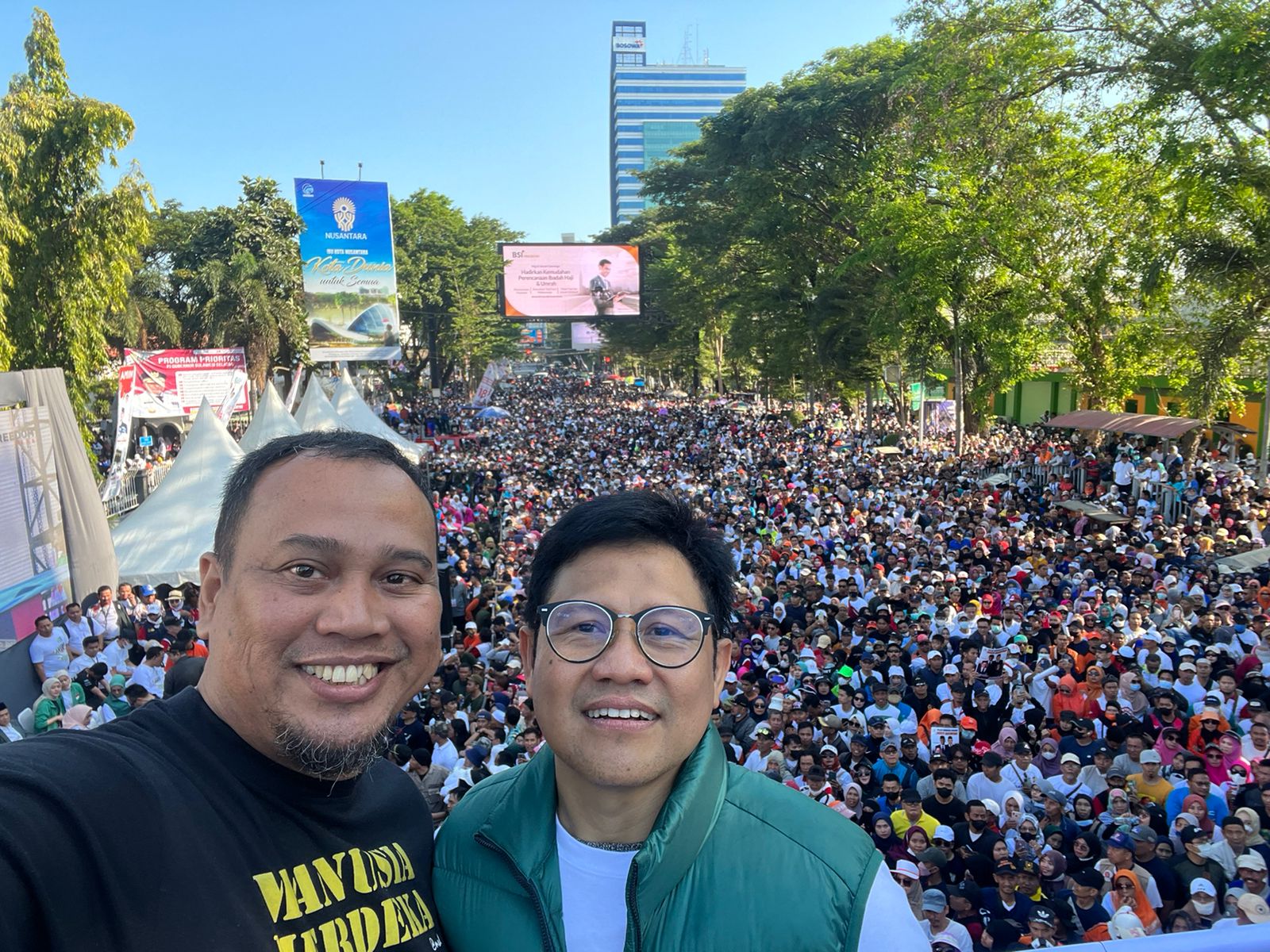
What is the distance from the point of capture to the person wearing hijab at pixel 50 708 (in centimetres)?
635

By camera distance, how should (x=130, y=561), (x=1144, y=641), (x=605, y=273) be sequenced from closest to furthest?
(x=1144, y=641) → (x=130, y=561) → (x=605, y=273)

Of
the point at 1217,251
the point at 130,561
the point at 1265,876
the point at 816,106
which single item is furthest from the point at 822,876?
the point at 816,106

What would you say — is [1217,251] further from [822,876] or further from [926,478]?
[822,876]

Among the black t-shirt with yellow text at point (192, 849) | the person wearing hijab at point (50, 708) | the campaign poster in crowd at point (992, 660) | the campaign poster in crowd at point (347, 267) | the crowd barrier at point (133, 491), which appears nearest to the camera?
the black t-shirt with yellow text at point (192, 849)

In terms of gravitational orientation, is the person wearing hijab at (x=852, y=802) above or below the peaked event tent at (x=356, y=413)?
below

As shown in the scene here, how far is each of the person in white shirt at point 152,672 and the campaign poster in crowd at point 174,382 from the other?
1238 centimetres

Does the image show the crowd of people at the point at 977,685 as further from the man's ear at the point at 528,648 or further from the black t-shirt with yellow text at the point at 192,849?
the black t-shirt with yellow text at the point at 192,849

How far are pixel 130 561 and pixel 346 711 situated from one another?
11012 mm

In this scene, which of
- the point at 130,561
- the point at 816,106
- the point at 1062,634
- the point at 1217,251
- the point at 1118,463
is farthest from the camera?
the point at 816,106

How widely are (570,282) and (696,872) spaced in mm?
35805

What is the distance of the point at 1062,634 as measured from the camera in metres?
8.28

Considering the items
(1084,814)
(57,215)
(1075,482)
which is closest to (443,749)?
(1084,814)

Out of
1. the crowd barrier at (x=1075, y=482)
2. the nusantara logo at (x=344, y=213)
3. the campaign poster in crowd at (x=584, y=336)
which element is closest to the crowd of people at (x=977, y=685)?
the crowd barrier at (x=1075, y=482)

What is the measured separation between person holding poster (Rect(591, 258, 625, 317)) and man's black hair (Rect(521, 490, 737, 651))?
35.2 m
